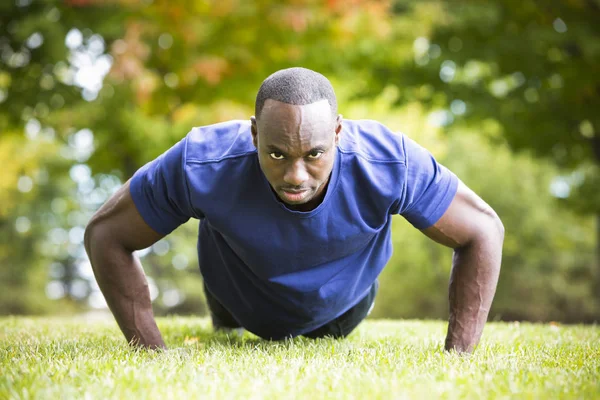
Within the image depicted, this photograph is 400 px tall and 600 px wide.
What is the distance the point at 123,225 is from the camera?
320 centimetres

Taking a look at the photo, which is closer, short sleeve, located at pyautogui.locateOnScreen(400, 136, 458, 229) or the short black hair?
the short black hair

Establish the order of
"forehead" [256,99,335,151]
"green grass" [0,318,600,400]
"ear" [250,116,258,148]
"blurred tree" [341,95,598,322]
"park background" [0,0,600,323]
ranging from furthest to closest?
"blurred tree" [341,95,598,322], "park background" [0,0,600,323], "ear" [250,116,258,148], "forehead" [256,99,335,151], "green grass" [0,318,600,400]

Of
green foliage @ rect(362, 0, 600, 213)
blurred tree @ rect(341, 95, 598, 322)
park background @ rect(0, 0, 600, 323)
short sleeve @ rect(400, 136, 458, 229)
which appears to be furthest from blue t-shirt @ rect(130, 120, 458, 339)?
blurred tree @ rect(341, 95, 598, 322)

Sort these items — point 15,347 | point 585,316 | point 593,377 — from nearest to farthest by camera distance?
point 593,377 < point 15,347 < point 585,316

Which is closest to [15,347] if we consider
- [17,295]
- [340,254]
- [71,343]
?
[71,343]

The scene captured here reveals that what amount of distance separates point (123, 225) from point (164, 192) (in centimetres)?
32

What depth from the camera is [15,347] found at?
332 centimetres

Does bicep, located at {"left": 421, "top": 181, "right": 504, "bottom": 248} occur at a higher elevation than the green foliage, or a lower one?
lower

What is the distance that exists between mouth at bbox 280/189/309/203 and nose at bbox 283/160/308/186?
69mm

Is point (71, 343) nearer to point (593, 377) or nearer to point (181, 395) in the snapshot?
point (181, 395)

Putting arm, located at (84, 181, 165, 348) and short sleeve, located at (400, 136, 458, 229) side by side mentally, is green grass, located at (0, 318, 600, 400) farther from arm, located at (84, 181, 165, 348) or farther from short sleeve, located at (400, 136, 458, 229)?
short sleeve, located at (400, 136, 458, 229)

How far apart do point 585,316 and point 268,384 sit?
12422mm

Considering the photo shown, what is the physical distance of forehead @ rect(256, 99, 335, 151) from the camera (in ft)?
8.52

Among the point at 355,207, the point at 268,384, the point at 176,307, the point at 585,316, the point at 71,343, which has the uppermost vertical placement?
the point at 355,207
